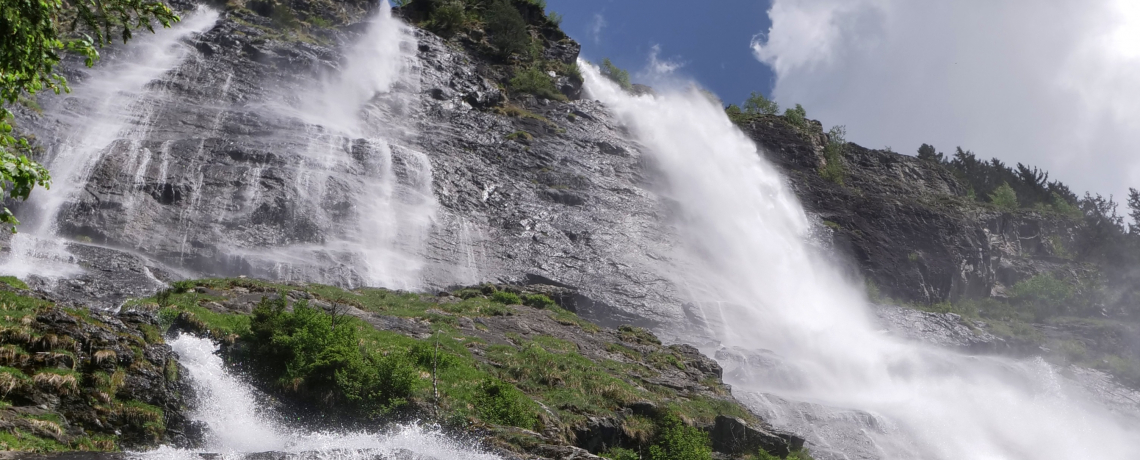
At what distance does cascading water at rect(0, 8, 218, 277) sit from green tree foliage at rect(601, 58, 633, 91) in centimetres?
3573

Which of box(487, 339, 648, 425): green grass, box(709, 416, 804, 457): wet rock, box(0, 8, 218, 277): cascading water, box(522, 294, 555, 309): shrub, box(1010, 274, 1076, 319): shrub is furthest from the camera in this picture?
box(1010, 274, 1076, 319): shrub

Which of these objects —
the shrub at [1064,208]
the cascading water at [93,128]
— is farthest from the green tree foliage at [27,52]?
the shrub at [1064,208]

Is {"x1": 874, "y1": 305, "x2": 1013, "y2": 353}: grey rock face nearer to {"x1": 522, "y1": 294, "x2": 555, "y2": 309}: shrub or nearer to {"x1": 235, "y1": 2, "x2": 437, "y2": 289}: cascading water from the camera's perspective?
{"x1": 522, "y1": 294, "x2": 555, "y2": 309}: shrub

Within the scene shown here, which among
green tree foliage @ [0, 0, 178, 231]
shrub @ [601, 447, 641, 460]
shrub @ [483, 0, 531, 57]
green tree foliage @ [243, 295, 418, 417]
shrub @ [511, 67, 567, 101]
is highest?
shrub @ [483, 0, 531, 57]

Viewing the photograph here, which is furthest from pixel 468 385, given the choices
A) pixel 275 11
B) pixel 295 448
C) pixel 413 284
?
pixel 275 11

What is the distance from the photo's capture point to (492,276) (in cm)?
3662

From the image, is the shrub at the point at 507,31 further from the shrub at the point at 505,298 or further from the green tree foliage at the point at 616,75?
the shrub at the point at 505,298

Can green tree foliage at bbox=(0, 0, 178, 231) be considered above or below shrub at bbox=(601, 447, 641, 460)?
above

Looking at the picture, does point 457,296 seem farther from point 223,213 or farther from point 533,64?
point 533,64

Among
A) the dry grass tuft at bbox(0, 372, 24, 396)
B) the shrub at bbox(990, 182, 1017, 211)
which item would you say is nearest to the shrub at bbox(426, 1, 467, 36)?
the shrub at bbox(990, 182, 1017, 211)

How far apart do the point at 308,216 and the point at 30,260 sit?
11622 mm

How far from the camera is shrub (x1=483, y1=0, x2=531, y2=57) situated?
68.1 m

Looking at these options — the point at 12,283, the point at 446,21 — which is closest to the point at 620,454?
the point at 12,283

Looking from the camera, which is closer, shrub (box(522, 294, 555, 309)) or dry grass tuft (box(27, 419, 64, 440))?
dry grass tuft (box(27, 419, 64, 440))
